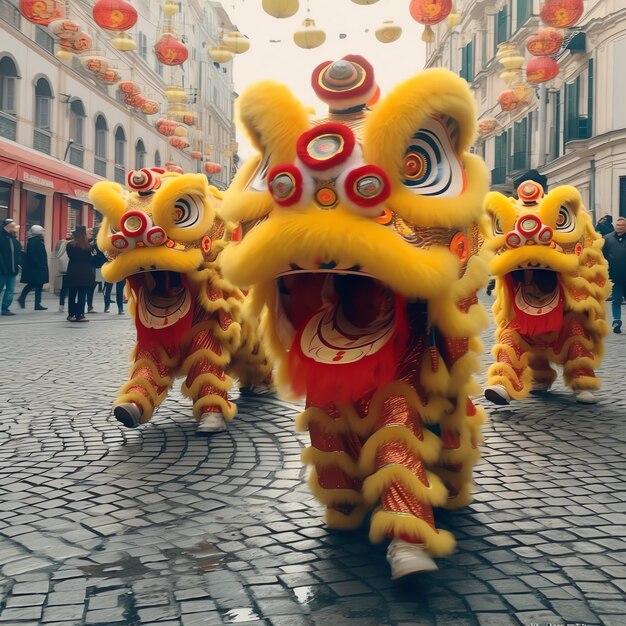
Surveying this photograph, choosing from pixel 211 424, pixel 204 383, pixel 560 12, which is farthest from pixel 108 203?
pixel 560 12

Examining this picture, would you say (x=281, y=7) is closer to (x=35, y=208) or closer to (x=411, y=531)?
(x=411, y=531)

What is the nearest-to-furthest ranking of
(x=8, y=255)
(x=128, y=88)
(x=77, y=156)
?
(x=8, y=255), (x=128, y=88), (x=77, y=156)

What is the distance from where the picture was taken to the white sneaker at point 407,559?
8.54 ft

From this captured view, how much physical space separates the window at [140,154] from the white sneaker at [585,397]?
3038 cm

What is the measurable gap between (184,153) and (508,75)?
2720cm

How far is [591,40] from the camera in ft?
84.1

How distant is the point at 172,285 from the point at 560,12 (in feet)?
38.6

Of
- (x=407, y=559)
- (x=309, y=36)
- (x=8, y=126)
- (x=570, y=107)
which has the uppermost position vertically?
(x=570, y=107)

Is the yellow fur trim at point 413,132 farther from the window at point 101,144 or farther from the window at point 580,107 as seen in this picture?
the window at point 101,144

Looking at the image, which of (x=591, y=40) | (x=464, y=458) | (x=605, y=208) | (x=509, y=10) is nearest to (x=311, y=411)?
(x=464, y=458)

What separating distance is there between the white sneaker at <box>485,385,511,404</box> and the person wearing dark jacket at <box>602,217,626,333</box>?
645 cm

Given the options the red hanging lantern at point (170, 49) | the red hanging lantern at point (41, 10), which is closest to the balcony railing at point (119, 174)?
the red hanging lantern at point (170, 49)

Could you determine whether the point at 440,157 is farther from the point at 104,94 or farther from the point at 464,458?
the point at 104,94

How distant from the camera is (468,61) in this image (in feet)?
131
